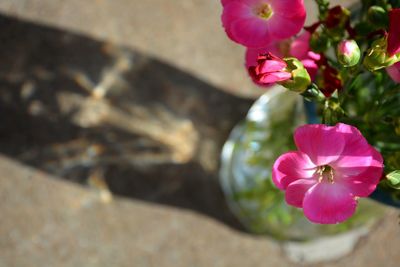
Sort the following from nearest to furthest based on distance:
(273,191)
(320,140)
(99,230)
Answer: (320,140) → (273,191) → (99,230)

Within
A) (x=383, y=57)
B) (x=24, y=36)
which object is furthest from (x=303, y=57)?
(x=24, y=36)

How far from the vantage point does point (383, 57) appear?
470mm

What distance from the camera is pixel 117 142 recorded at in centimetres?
108

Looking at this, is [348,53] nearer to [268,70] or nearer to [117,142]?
[268,70]

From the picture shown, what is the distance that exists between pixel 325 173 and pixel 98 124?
0.64 m

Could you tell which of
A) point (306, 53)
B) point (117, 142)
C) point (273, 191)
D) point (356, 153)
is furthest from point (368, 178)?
point (117, 142)

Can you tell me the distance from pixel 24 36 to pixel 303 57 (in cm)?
68

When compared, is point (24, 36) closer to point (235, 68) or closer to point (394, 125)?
point (235, 68)

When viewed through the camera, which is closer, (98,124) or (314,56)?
Answer: (314,56)

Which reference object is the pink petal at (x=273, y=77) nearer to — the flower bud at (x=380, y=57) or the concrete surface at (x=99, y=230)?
the flower bud at (x=380, y=57)

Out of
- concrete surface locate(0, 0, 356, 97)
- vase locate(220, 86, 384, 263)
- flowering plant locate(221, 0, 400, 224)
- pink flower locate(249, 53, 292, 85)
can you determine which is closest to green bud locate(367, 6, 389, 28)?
flowering plant locate(221, 0, 400, 224)

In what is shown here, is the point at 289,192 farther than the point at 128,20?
No

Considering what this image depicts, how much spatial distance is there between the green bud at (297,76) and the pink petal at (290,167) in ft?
0.18

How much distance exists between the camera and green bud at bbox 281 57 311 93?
486 mm
